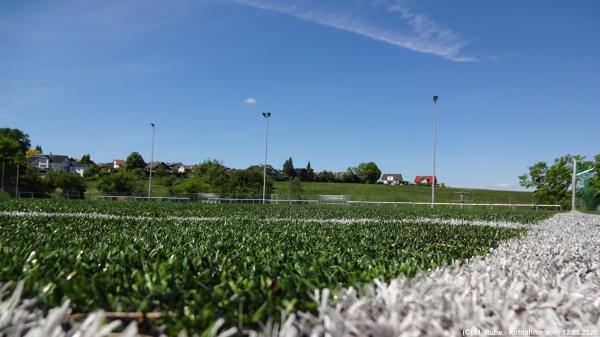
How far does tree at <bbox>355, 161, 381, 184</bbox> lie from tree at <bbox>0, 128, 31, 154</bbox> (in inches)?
3097

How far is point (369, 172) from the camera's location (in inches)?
4717

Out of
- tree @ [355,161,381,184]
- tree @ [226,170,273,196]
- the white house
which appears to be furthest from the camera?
tree @ [355,161,381,184]

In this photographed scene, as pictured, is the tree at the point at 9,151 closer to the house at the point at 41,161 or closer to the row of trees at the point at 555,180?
the house at the point at 41,161

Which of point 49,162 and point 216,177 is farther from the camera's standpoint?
point 49,162

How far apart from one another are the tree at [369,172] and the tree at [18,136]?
78676 mm

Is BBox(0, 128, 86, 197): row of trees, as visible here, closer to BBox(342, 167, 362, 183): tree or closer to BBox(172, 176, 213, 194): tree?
BBox(172, 176, 213, 194): tree

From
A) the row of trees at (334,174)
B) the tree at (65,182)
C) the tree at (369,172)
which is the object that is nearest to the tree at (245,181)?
the tree at (65,182)

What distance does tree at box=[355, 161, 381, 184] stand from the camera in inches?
4717

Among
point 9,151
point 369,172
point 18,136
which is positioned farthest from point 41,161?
point 369,172

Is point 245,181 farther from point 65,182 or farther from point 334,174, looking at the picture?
point 334,174

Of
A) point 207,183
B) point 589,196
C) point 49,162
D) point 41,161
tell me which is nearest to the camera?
point 589,196

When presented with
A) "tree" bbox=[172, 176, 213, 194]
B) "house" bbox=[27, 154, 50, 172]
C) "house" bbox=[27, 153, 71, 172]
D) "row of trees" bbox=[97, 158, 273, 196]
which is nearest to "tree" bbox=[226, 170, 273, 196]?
"row of trees" bbox=[97, 158, 273, 196]

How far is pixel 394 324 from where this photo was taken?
5.29 feet

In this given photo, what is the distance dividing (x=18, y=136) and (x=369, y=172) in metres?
82.1
